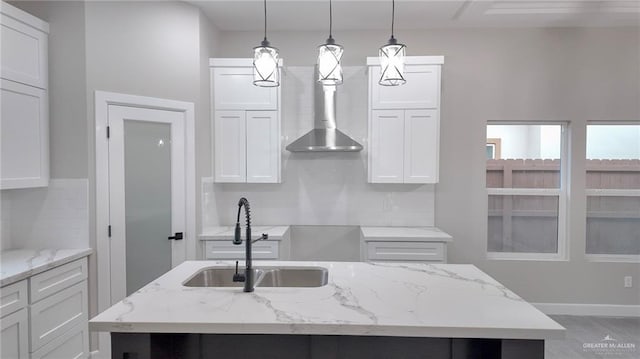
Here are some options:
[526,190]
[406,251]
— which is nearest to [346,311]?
[406,251]

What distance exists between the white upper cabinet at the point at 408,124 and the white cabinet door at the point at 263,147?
971 millimetres

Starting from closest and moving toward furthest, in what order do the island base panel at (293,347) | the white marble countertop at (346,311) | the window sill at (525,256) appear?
1. the white marble countertop at (346,311)
2. the island base panel at (293,347)
3. the window sill at (525,256)

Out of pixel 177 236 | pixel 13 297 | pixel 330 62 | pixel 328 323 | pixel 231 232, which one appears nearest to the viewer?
pixel 328 323

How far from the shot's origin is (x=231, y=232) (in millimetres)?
3387

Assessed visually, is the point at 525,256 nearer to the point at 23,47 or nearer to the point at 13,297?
the point at 13,297

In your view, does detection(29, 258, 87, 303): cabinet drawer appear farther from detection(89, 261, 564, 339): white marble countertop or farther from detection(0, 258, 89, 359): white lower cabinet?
detection(89, 261, 564, 339): white marble countertop

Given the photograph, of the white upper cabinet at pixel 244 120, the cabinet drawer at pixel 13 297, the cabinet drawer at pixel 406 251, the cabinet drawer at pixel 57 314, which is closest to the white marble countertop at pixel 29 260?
the cabinet drawer at pixel 13 297

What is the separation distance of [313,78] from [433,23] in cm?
139

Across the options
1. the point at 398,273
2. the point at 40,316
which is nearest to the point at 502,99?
the point at 398,273

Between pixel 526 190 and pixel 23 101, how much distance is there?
4.67m

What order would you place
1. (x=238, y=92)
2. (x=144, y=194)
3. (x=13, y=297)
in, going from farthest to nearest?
(x=238, y=92) < (x=144, y=194) < (x=13, y=297)

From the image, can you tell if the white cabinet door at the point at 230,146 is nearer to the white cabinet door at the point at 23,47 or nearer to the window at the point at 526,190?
the white cabinet door at the point at 23,47

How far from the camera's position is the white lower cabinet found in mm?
2086

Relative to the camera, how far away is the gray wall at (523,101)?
12.0ft
